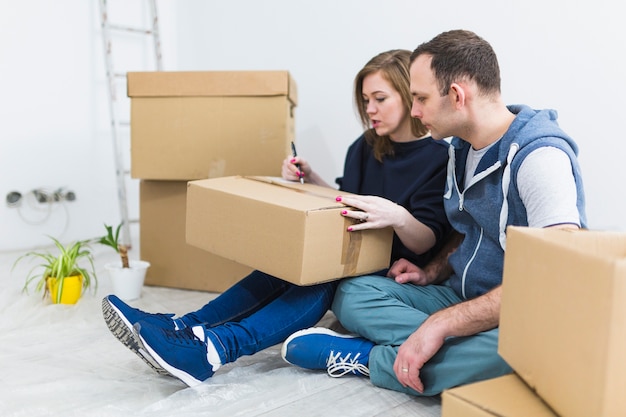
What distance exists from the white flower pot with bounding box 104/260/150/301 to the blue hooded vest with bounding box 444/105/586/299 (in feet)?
3.29

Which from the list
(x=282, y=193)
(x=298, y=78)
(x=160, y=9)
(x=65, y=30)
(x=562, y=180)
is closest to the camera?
(x=562, y=180)

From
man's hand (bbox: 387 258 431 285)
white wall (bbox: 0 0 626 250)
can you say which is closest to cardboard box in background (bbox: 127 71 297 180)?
white wall (bbox: 0 0 626 250)

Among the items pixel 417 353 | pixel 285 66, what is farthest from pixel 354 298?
pixel 285 66

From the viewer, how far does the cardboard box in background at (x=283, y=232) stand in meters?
1.17

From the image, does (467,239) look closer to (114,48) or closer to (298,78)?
(298,78)

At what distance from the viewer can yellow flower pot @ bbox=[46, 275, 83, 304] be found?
173 centimetres

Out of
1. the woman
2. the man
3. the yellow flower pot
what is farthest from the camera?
the yellow flower pot

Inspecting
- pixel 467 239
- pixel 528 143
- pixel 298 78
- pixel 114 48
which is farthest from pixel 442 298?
pixel 114 48

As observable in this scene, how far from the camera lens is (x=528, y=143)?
108 cm

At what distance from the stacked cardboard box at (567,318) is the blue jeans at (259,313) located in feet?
1.72

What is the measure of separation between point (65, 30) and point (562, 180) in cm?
232

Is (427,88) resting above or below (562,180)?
above

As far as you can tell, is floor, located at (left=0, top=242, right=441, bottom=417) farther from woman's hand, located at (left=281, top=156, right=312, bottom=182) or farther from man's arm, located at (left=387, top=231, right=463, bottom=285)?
woman's hand, located at (left=281, top=156, right=312, bottom=182)

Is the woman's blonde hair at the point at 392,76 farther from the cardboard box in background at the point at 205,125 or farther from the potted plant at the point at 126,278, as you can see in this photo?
the potted plant at the point at 126,278
